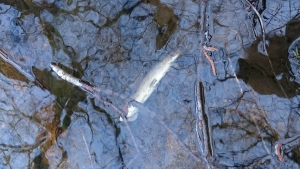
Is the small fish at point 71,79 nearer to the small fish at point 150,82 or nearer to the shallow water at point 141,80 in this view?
the shallow water at point 141,80

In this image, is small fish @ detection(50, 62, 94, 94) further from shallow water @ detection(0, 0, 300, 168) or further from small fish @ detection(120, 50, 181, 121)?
small fish @ detection(120, 50, 181, 121)

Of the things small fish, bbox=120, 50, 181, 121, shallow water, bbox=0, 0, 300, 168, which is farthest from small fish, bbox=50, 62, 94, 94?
small fish, bbox=120, 50, 181, 121

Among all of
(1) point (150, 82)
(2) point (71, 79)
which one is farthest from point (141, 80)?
(2) point (71, 79)

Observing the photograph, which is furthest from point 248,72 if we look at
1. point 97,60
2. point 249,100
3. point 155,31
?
point 97,60

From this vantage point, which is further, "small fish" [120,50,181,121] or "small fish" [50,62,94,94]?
"small fish" [50,62,94,94]

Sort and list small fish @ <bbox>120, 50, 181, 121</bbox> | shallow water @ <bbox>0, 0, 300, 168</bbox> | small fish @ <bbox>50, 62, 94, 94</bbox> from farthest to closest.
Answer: small fish @ <bbox>50, 62, 94, 94</bbox> < small fish @ <bbox>120, 50, 181, 121</bbox> < shallow water @ <bbox>0, 0, 300, 168</bbox>

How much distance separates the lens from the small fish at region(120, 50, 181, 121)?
11.5 feet

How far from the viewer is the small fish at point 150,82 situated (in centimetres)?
349

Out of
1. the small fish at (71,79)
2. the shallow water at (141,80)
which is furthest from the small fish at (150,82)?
the small fish at (71,79)

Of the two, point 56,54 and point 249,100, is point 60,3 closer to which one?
point 56,54

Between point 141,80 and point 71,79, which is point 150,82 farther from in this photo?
point 71,79

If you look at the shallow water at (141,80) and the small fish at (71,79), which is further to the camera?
the small fish at (71,79)

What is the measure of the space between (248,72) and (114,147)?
1.56 metres

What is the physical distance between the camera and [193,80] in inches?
135
